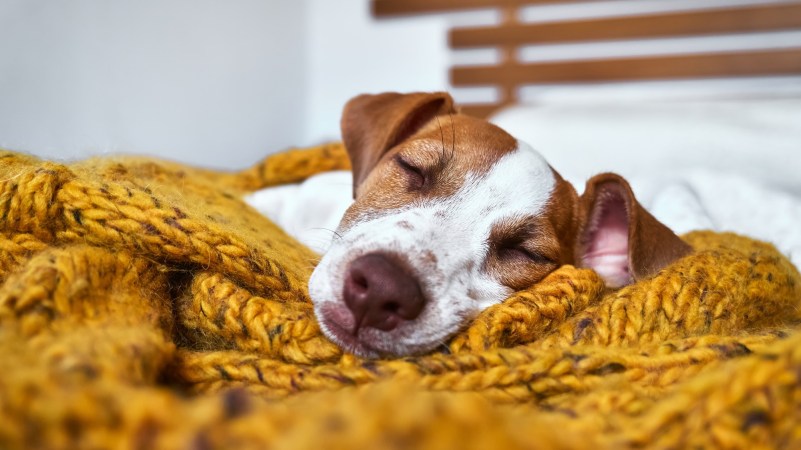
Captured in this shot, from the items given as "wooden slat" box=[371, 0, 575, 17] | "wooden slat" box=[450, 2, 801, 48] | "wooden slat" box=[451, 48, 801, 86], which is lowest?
"wooden slat" box=[451, 48, 801, 86]

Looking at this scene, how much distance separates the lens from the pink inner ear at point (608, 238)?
1.42 metres

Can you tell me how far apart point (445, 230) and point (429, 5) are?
3.71 m

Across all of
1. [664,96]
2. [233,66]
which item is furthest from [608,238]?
[233,66]

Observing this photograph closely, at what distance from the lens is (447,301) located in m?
1.04

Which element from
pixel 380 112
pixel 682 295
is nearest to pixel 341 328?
pixel 682 295

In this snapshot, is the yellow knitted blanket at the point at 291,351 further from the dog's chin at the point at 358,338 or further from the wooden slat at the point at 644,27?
the wooden slat at the point at 644,27

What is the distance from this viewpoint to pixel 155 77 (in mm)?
3697

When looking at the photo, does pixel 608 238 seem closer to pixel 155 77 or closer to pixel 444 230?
pixel 444 230

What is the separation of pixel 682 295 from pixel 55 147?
2936 mm

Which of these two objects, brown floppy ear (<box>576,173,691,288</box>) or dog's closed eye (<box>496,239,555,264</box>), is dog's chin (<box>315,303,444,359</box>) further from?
brown floppy ear (<box>576,173,691,288</box>)

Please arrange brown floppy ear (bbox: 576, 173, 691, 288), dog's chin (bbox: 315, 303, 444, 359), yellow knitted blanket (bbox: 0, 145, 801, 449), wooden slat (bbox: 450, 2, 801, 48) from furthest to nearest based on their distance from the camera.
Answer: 1. wooden slat (bbox: 450, 2, 801, 48)
2. brown floppy ear (bbox: 576, 173, 691, 288)
3. dog's chin (bbox: 315, 303, 444, 359)
4. yellow knitted blanket (bbox: 0, 145, 801, 449)

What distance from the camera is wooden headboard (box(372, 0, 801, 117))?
11.0ft

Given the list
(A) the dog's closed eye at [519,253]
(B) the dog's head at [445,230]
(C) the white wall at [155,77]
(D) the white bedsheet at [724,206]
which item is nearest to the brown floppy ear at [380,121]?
(B) the dog's head at [445,230]

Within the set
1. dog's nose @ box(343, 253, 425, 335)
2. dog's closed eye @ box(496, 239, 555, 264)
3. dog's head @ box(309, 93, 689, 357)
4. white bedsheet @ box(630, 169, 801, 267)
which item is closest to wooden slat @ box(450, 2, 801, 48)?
white bedsheet @ box(630, 169, 801, 267)
